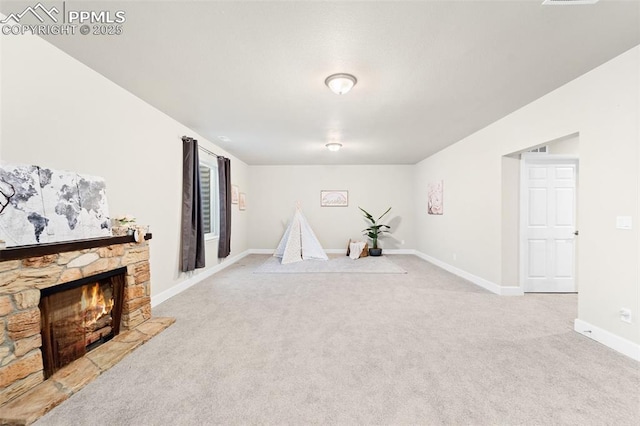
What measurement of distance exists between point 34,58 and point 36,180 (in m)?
0.87

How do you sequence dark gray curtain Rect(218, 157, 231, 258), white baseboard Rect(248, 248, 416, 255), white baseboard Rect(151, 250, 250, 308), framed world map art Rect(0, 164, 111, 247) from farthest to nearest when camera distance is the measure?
white baseboard Rect(248, 248, 416, 255), dark gray curtain Rect(218, 157, 231, 258), white baseboard Rect(151, 250, 250, 308), framed world map art Rect(0, 164, 111, 247)

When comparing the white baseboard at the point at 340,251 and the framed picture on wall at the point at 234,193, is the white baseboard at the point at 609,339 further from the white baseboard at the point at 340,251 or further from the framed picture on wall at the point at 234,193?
the framed picture on wall at the point at 234,193

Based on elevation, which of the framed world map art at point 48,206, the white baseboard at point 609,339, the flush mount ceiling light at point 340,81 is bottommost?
the white baseboard at point 609,339

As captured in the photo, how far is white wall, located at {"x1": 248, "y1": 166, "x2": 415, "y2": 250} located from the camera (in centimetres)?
686

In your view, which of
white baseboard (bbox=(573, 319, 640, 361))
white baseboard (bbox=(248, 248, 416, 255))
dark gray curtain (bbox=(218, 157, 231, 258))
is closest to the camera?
white baseboard (bbox=(573, 319, 640, 361))

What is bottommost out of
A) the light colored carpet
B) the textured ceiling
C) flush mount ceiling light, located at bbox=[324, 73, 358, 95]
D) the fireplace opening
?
the light colored carpet

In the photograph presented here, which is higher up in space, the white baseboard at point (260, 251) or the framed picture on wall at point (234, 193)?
the framed picture on wall at point (234, 193)

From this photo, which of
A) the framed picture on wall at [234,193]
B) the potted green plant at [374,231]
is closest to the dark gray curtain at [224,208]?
the framed picture on wall at [234,193]

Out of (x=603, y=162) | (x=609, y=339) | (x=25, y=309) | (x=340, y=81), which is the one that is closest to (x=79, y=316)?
(x=25, y=309)

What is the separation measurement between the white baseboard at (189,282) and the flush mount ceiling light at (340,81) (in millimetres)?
3104

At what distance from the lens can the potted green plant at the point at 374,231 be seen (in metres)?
6.43

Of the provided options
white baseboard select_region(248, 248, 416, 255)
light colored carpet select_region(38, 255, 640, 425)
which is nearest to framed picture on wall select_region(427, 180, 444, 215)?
white baseboard select_region(248, 248, 416, 255)

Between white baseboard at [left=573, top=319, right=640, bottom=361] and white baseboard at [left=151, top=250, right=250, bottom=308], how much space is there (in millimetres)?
4462

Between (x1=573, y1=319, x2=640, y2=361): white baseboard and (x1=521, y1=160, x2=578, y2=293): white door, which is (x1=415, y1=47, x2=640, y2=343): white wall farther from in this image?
(x1=521, y1=160, x2=578, y2=293): white door
